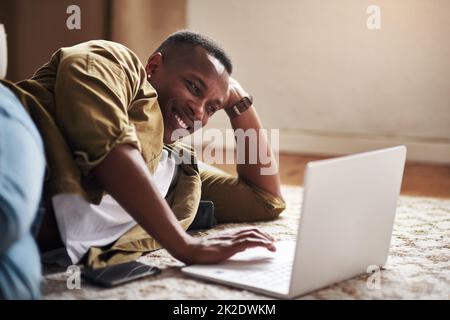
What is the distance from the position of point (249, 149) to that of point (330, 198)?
776mm

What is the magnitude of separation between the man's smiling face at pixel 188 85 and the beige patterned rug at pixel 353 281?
11.8 inches

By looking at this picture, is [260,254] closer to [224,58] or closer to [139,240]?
[139,240]

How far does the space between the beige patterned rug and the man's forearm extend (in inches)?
4.2

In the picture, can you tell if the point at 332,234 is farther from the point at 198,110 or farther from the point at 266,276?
the point at 198,110

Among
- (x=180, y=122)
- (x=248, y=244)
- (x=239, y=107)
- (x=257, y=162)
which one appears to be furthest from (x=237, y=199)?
(x=248, y=244)

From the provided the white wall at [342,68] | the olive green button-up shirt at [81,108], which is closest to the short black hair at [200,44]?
the olive green button-up shirt at [81,108]

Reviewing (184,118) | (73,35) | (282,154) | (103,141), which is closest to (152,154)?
(184,118)

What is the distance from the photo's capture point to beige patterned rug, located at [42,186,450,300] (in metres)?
1.19

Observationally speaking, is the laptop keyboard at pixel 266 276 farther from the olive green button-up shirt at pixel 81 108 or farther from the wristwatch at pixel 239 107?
the wristwatch at pixel 239 107

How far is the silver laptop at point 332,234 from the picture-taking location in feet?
3.70

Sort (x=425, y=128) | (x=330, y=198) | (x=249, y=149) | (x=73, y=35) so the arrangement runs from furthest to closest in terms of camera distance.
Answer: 1. (x=425, y=128)
2. (x=73, y=35)
3. (x=249, y=149)
4. (x=330, y=198)

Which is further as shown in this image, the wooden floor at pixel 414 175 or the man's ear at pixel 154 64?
the wooden floor at pixel 414 175

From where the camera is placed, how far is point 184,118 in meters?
1.56

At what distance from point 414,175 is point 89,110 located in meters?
1.91
